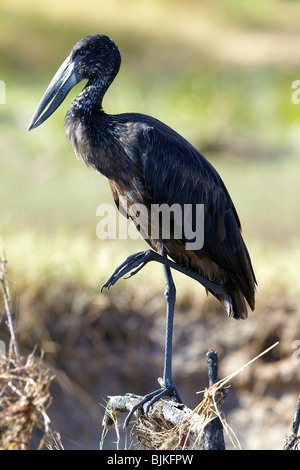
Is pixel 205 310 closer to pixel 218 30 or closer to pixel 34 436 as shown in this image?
pixel 34 436

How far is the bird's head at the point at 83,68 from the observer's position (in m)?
2.87

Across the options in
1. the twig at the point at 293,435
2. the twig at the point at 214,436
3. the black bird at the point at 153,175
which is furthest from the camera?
the black bird at the point at 153,175

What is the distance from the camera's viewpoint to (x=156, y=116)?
8930 mm

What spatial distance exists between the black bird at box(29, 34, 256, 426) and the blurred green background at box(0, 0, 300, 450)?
165cm

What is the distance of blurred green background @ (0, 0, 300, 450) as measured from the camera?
186 inches

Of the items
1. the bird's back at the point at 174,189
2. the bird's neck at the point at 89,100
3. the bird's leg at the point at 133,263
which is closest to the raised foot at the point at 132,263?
the bird's leg at the point at 133,263

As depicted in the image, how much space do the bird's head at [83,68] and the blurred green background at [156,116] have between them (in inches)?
72.0

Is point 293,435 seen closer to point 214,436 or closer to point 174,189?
point 214,436

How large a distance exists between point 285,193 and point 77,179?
208 centimetres

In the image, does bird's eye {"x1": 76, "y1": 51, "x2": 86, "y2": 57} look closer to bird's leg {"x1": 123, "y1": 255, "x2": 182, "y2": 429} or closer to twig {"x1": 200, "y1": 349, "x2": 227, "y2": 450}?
bird's leg {"x1": 123, "y1": 255, "x2": 182, "y2": 429}

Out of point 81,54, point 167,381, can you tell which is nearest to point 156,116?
point 81,54

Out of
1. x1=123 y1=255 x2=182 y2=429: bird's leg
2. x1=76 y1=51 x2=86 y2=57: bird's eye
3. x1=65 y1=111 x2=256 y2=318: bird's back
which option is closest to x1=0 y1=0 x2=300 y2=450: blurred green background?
x1=123 y1=255 x2=182 y2=429: bird's leg

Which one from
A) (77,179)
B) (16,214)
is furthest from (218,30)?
(16,214)

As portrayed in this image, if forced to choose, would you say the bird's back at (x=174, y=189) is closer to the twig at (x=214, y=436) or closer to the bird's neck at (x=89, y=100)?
the bird's neck at (x=89, y=100)
